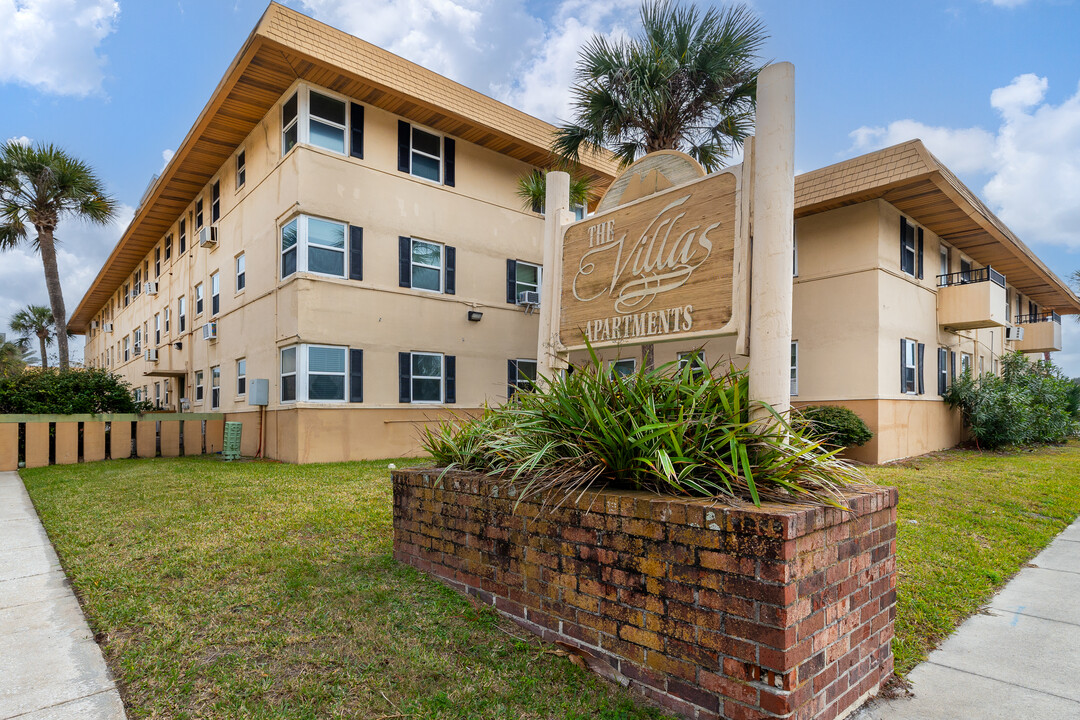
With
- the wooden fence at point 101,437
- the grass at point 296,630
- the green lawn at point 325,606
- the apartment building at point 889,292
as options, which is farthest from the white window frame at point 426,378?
the grass at point 296,630

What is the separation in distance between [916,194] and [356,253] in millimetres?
12450

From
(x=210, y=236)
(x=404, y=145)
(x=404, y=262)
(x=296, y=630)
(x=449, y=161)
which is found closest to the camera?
(x=296, y=630)

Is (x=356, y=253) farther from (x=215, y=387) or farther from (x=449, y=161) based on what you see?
(x=215, y=387)

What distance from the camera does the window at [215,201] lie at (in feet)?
56.6

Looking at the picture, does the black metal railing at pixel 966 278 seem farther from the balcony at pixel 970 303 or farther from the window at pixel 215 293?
the window at pixel 215 293

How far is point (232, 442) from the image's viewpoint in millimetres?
13352

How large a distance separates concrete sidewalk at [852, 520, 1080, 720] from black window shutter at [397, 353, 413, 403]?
37.6ft

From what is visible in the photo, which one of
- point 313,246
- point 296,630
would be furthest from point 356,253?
point 296,630

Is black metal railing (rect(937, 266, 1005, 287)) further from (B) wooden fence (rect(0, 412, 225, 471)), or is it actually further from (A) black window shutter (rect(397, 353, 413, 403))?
(B) wooden fence (rect(0, 412, 225, 471))

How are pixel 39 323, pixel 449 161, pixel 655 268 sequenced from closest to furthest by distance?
pixel 655 268
pixel 449 161
pixel 39 323

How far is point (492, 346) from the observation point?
15328mm

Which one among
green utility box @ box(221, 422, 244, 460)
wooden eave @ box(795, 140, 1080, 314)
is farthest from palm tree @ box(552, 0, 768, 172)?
green utility box @ box(221, 422, 244, 460)

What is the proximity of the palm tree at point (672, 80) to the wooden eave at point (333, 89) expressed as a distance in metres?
3.17

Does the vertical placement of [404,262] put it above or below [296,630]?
above
